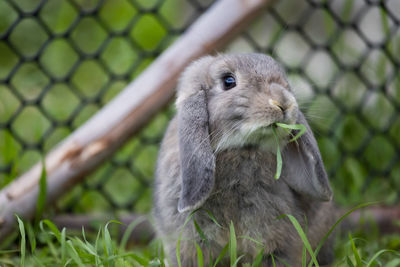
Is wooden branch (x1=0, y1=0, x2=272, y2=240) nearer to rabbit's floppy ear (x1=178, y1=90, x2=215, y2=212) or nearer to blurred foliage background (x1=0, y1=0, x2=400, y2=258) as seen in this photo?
blurred foliage background (x1=0, y1=0, x2=400, y2=258)

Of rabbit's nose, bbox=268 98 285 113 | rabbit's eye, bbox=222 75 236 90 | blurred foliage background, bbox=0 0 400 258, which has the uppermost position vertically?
rabbit's eye, bbox=222 75 236 90

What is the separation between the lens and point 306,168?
Answer: 1832 millimetres

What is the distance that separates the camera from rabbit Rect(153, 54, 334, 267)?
1.70 meters

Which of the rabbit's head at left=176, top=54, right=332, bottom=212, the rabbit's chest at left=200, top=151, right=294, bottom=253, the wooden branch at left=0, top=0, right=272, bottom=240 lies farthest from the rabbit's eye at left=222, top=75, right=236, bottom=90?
the wooden branch at left=0, top=0, right=272, bottom=240

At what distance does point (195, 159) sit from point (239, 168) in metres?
0.17

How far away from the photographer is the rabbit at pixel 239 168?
1698mm

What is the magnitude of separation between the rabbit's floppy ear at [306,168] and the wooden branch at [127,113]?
870mm

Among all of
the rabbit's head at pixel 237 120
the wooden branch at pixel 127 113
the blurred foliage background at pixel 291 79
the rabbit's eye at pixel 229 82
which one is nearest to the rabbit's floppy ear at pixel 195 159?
the rabbit's head at pixel 237 120

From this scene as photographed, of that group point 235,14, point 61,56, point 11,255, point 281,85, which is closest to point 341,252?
point 281,85

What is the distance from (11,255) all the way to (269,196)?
52.2 inches

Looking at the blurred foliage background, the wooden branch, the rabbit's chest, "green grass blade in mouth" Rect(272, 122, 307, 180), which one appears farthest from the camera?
the blurred foliage background

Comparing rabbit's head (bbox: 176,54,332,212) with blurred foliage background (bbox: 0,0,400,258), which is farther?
blurred foliage background (bbox: 0,0,400,258)

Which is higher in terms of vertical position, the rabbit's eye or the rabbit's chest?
the rabbit's eye

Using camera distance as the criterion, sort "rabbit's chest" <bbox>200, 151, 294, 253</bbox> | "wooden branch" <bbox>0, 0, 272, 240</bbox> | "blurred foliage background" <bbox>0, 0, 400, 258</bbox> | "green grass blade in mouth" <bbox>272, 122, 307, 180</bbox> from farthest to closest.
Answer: "blurred foliage background" <bbox>0, 0, 400, 258</bbox> → "wooden branch" <bbox>0, 0, 272, 240</bbox> → "rabbit's chest" <bbox>200, 151, 294, 253</bbox> → "green grass blade in mouth" <bbox>272, 122, 307, 180</bbox>
